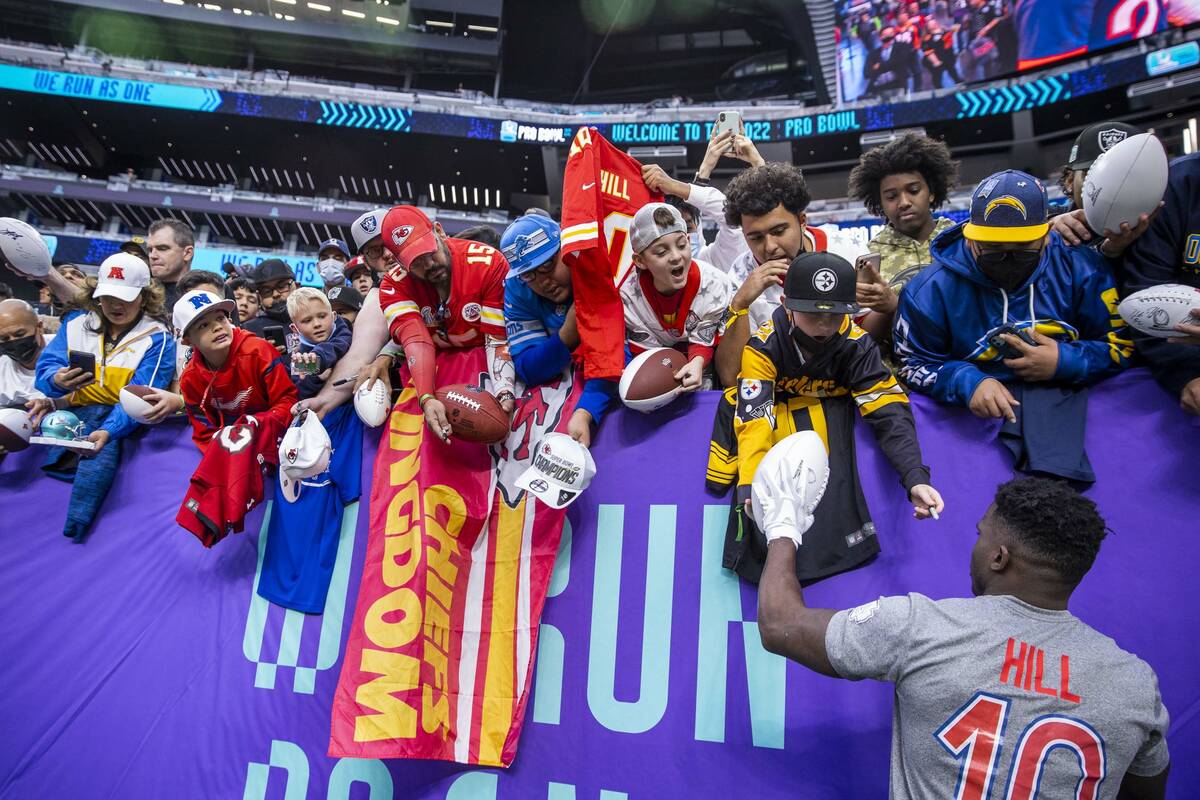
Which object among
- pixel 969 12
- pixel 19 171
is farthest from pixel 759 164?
pixel 19 171

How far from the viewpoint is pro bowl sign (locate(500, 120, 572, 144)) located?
24.0 m

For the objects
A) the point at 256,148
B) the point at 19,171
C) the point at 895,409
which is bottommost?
the point at 895,409

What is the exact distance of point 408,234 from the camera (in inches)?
150

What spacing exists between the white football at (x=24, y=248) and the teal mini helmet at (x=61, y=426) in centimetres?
99

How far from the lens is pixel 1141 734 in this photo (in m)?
1.84

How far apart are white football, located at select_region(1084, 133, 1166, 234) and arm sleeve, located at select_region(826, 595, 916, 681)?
168cm

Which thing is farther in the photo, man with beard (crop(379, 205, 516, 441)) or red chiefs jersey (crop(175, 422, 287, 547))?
red chiefs jersey (crop(175, 422, 287, 547))

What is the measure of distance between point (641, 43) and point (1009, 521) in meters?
33.1

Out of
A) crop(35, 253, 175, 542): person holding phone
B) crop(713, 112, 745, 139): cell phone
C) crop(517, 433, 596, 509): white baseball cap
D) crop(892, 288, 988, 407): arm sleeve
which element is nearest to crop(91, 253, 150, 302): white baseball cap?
crop(35, 253, 175, 542): person holding phone

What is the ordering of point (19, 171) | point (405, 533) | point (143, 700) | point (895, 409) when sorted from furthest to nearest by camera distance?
point (19, 171) < point (143, 700) < point (405, 533) < point (895, 409)

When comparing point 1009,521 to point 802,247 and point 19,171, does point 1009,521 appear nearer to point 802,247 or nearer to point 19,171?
point 802,247

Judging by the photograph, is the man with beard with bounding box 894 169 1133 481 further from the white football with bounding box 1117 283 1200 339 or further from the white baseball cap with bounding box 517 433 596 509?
the white baseball cap with bounding box 517 433 596 509

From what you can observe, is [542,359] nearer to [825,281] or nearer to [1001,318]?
[825,281]

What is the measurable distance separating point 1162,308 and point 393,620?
3132 millimetres
